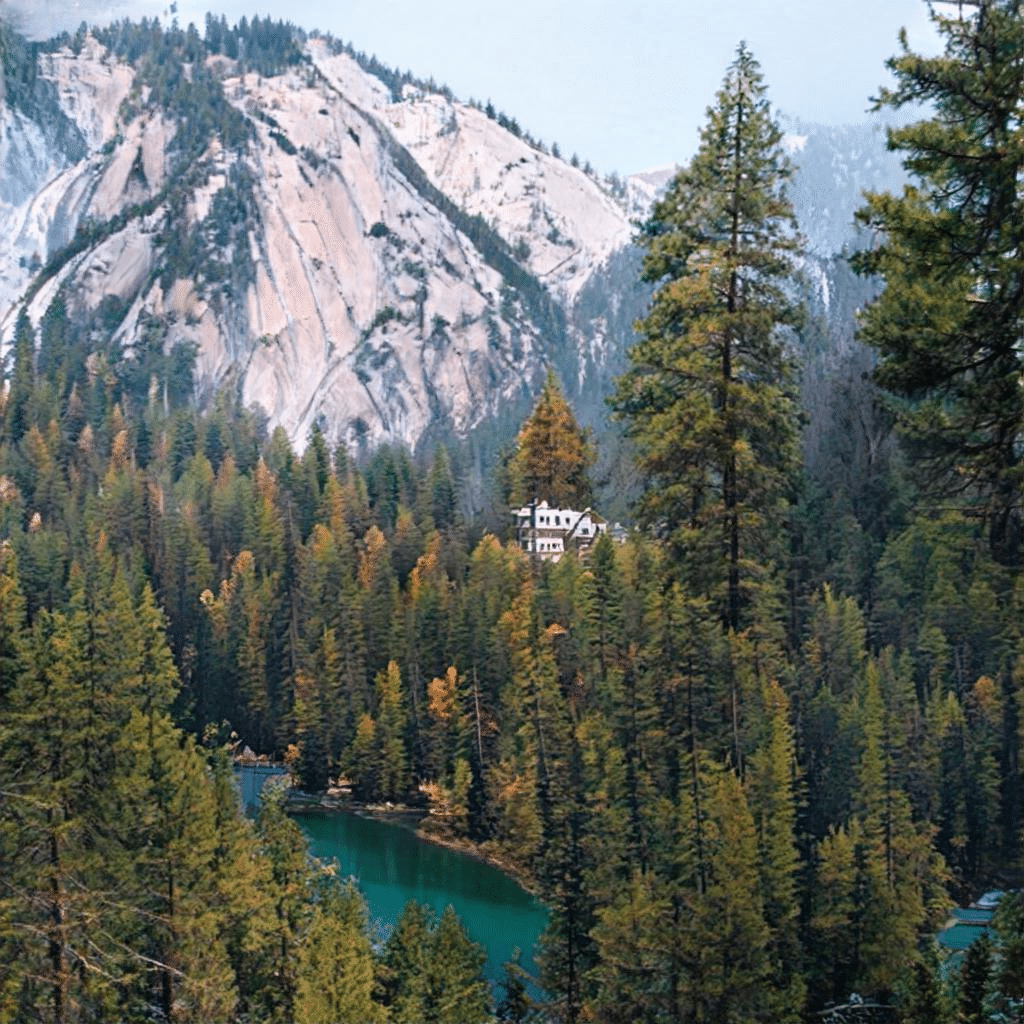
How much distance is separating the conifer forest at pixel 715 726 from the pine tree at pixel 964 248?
48 mm

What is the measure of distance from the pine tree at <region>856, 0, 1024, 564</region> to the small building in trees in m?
50.3

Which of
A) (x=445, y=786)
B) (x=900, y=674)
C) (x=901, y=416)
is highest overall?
(x=901, y=416)

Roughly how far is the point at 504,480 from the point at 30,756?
52.2 m

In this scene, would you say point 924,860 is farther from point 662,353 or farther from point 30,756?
point 30,756

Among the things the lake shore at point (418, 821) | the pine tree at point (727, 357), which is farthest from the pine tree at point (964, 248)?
the lake shore at point (418, 821)

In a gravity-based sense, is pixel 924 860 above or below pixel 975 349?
below

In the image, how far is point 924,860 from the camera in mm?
30922

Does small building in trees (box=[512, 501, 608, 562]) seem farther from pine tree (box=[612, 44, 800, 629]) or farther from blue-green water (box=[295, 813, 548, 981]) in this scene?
pine tree (box=[612, 44, 800, 629])

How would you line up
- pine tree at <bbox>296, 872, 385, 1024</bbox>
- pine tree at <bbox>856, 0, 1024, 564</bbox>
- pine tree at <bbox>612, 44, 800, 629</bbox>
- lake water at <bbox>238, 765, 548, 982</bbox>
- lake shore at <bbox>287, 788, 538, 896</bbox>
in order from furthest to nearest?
lake shore at <bbox>287, 788, 538, 896</bbox> < lake water at <bbox>238, 765, 548, 982</bbox> < pine tree at <bbox>296, 872, 385, 1024</bbox> < pine tree at <bbox>612, 44, 800, 629</bbox> < pine tree at <bbox>856, 0, 1024, 564</bbox>

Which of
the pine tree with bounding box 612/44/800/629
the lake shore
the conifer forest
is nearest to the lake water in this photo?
the lake shore

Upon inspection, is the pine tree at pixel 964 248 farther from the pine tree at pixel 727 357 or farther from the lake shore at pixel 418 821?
the lake shore at pixel 418 821

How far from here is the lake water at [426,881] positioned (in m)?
38.5

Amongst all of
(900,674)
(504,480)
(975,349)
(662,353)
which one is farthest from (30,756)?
(504,480)

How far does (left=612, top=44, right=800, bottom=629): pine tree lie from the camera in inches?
834
